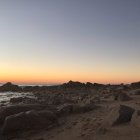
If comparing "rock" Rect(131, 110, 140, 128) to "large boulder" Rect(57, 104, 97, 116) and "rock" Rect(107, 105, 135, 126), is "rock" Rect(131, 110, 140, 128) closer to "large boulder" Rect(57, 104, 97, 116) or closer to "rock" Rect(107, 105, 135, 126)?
"rock" Rect(107, 105, 135, 126)

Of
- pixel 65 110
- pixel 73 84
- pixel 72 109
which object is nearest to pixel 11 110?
pixel 65 110

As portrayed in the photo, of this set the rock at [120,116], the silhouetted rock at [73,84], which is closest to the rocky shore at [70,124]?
the rock at [120,116]

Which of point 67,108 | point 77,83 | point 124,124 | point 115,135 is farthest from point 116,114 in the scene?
point 77,83

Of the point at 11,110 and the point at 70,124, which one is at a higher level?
the point at 11,110

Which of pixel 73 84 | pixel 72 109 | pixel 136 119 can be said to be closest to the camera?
pixel 136 119

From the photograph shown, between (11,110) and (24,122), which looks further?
(11,110)

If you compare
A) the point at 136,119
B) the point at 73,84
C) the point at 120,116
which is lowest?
the point at 136,119

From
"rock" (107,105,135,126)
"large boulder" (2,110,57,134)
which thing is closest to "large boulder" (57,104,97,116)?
"large boulder" (2,110,57,134)

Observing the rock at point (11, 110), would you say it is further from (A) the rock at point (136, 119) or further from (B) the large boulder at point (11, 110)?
(A) the rock at point (136, 119)

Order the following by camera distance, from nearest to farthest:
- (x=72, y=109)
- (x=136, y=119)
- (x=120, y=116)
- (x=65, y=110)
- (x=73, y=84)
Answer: (x=136, y=119) → (x=120, y=116) → (x=65, y=110) → (x=72, y=109) → (x=73, y=84)

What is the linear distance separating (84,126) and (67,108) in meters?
3.76

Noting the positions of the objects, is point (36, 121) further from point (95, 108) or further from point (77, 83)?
point (77, 83)

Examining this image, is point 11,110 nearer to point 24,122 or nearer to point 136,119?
point 24,122

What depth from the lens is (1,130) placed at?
1205cm
